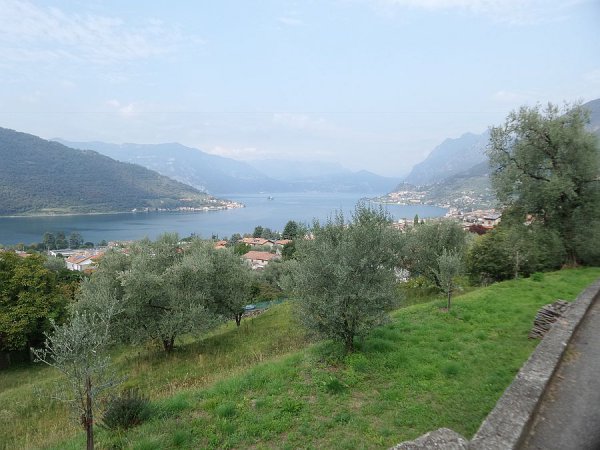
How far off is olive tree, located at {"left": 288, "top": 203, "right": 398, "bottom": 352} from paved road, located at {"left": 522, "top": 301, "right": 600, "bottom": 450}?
4285 mm

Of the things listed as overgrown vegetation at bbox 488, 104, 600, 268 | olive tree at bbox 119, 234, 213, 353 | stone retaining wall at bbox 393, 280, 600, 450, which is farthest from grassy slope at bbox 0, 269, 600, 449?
overgrown vegetation at bbox 488, 104, 600, 268

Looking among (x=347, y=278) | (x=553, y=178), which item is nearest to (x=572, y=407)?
(x=347, y=278)

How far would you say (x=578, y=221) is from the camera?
21.3 m

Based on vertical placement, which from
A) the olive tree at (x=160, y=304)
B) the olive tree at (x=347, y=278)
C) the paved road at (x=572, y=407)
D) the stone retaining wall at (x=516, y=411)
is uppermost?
the olive tree at (x=347, y=278)

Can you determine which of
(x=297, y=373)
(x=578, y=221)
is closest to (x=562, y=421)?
(x=297, y=373)

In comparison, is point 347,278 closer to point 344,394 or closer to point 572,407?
point 344,394

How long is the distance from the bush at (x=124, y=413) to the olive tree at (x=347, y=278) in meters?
4.72

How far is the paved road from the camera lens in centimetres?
550

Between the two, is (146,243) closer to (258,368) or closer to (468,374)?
(258,368)

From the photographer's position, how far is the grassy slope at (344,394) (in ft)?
24.1

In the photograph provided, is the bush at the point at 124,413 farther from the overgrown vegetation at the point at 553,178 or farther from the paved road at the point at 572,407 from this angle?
the overgrown vegetation at the point at 553,178

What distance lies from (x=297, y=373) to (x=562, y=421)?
6.23 meters

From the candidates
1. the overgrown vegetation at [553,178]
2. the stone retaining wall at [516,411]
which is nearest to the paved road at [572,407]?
the stone retaining wall at [516,411]

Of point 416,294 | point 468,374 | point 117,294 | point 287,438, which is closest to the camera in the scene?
point 287,438
